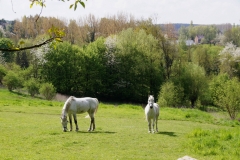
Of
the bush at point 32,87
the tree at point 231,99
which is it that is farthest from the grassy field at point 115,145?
the bush at point 32,87

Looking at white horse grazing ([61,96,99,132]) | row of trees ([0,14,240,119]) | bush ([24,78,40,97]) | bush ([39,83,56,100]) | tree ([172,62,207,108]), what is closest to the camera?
white horse grazing ([61,96,99,132])

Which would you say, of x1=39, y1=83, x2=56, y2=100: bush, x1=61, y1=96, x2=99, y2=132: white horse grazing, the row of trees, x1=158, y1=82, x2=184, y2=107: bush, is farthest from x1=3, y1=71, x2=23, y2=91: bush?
x1=61, y1=96, x2=99, y2=132: white horse grazing

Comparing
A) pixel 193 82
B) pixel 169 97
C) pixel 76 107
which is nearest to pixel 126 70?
pixel 193 82

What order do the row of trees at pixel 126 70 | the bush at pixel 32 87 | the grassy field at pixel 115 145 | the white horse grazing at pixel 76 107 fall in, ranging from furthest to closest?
the row of trees at pixel 126 70 → the bush at pixel 32 87 → the white horse grazing at pixel 76 107 → the grassy field at pixel 115 145

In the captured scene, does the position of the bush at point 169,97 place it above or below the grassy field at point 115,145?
below

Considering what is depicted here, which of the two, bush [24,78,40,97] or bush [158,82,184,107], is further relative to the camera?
bush [24,78,40,97]

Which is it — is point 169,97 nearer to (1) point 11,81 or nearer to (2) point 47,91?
(2) point 47,91

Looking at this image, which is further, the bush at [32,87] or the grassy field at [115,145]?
the bush at [32,87]

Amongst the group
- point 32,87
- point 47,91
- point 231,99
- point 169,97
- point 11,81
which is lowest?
point 169,97

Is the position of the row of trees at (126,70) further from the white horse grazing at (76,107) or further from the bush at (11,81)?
the white horse grazing at (76,107)

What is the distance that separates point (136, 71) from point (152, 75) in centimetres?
297

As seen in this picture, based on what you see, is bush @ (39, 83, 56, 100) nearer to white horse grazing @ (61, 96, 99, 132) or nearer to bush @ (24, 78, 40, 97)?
bush @ (24, 78, 40, 97)

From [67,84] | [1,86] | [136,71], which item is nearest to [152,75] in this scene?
[136,71]

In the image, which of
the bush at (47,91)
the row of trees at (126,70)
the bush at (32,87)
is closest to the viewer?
the bush at (47,91)
